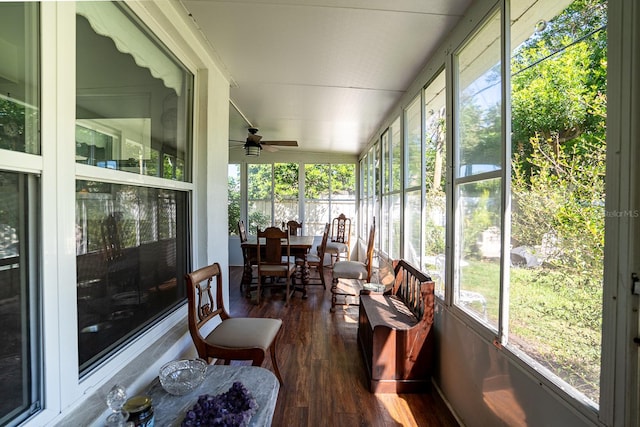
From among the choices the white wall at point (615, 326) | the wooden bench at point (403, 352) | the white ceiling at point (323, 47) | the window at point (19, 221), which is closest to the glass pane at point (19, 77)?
the window at point (19, 221)

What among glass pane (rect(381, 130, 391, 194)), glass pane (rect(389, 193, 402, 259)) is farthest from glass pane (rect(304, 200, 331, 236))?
glass pane (rect(389, 193, 402, 259))

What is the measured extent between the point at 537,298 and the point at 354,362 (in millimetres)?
1642

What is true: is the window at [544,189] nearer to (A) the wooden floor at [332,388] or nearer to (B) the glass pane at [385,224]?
(A) the wooden floor at [332,388]

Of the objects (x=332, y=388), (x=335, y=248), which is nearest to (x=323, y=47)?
(x=332, y=388)

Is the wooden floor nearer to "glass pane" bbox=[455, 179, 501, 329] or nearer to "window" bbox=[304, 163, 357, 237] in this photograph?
"glass pane" bbox=[455, 179, 501, 329]

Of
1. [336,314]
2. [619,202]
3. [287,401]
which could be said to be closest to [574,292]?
[619,202]

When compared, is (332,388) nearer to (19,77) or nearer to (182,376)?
(182,376)

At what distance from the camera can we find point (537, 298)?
1142mm

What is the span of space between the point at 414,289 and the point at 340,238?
3722 mm

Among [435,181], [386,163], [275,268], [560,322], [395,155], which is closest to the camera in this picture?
[560,322]

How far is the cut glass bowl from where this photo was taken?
116 cm

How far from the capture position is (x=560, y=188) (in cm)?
103

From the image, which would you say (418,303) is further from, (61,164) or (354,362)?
(61,164)

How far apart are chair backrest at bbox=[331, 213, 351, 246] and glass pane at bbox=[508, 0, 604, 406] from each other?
4758mm
